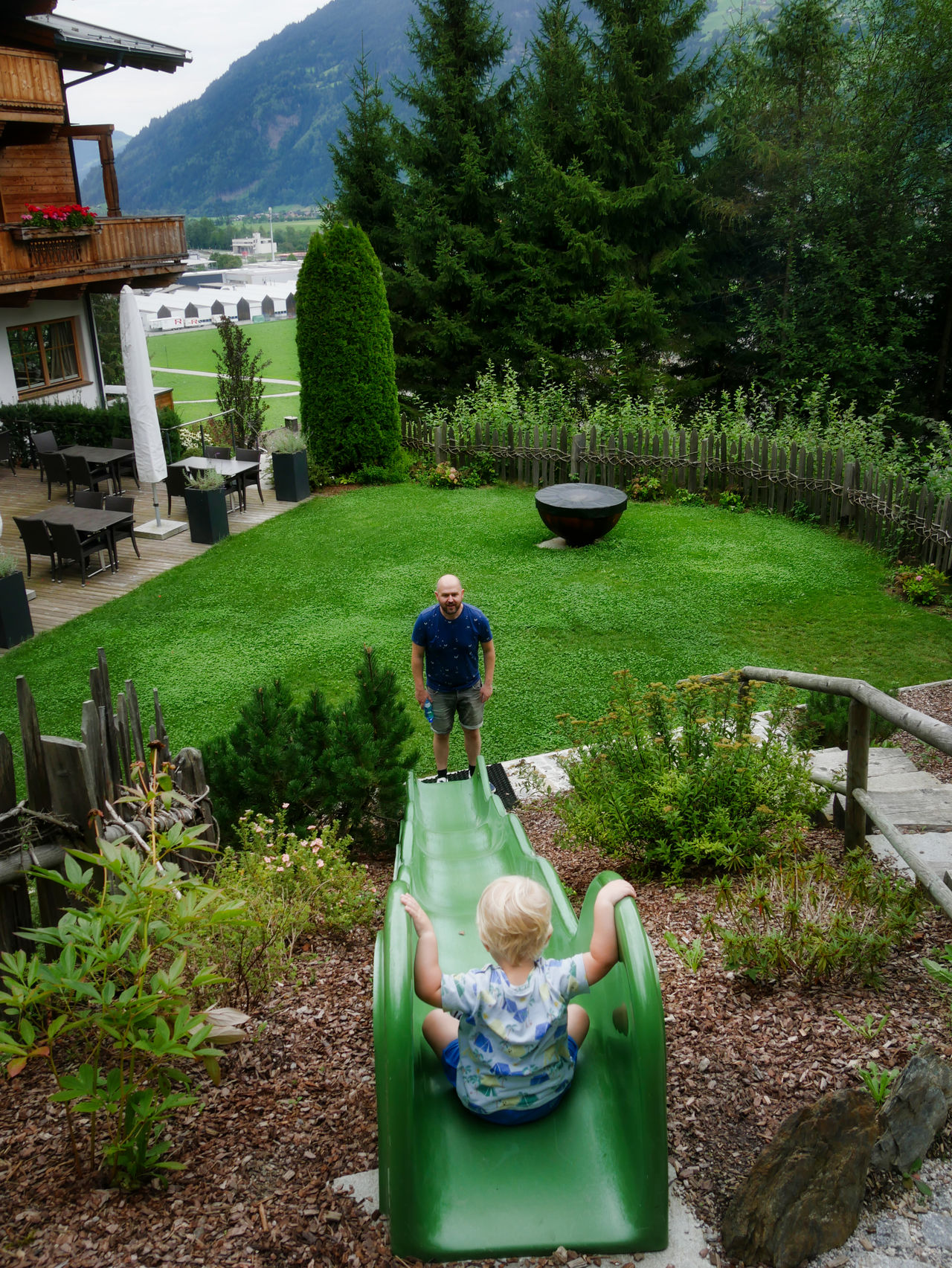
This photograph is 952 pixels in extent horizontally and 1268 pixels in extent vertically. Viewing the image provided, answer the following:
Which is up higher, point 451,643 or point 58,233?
point 58,233

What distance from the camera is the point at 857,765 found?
430 centimetres

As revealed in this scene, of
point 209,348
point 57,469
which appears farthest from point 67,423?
point 209,348

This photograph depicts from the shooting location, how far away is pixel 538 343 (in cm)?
2158

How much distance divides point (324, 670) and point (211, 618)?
6.65ft

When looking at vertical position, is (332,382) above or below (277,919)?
above

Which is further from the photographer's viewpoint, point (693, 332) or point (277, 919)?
point (693, 332)

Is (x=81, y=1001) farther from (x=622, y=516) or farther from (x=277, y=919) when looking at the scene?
(x=622, y=516)

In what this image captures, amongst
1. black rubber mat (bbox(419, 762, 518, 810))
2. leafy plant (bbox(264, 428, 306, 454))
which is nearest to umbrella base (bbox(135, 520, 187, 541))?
leafy plant (bbox(264, 428, 306, 454))

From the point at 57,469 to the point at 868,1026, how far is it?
14083 mm

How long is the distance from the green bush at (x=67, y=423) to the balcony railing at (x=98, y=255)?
200 cm

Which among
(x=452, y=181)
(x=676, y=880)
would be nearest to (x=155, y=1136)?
(x=676, y=880)

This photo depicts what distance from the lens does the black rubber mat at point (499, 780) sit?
20.8 ft

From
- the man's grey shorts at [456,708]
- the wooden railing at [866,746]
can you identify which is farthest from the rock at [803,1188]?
the man's grey shorts at [456,708]

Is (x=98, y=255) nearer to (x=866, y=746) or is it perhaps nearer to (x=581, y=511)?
(x=581, y=511)
